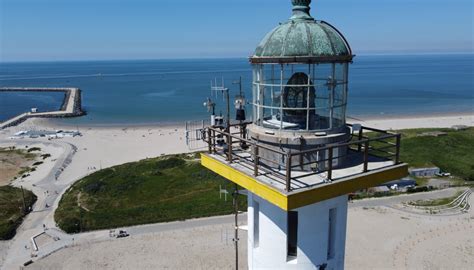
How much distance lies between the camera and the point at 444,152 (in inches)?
1758

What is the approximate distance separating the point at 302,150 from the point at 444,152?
45.0 meters

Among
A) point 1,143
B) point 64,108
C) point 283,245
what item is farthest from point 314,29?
point 64,108

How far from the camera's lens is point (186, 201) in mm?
31344

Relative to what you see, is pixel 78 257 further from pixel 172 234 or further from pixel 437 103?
pixel 437 103

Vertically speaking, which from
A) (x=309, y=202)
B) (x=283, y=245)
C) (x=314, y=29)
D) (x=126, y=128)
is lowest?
(x=126, y=128)

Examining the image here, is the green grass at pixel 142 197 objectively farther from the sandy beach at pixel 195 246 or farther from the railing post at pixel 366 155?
the railing post at pixel 366 155

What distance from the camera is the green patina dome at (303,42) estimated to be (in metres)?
6.38

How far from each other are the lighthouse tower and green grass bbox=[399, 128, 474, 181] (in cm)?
3442

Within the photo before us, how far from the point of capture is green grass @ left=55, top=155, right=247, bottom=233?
92.7 feet

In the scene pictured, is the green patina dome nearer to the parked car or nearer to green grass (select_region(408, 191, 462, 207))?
the parked car

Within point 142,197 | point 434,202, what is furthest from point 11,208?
point 434,202

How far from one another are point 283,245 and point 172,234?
20.4 metres

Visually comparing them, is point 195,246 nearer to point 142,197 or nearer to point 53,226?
point 142,197

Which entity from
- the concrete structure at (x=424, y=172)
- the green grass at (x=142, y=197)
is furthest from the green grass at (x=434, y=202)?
the green grass at (x=142, y=197)
